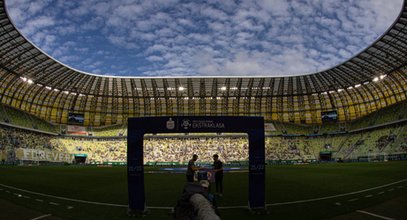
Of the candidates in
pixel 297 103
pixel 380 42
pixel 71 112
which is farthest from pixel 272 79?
pixel 71 112

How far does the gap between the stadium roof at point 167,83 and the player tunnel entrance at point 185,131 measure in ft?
148

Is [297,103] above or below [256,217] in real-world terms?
above

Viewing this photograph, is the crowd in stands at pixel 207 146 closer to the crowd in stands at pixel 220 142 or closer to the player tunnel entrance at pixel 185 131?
the crowd in stands at pixel 220 142

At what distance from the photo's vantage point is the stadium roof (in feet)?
176

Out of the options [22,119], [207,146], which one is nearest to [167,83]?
[207,146]

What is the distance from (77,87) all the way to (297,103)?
59.5 meters

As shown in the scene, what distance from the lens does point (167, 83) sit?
238 ft

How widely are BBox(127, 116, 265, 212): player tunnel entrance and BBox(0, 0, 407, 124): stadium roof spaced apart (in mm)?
45189

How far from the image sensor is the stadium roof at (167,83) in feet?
176

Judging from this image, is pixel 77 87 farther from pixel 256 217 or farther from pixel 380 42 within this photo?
pixel 256 217

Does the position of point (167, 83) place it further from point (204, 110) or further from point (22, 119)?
point (22, 119)

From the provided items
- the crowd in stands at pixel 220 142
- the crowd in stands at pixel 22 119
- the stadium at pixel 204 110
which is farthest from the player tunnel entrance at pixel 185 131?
the crowd in stands at pixel 22 119

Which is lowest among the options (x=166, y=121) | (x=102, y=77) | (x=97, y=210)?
(x=97, y=210)

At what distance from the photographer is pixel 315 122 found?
86.4 m
